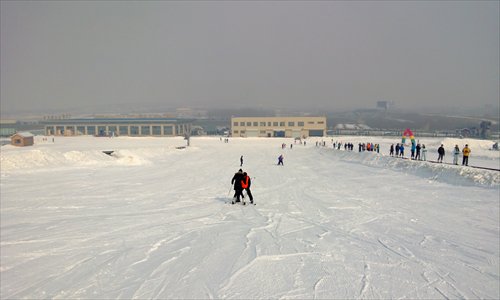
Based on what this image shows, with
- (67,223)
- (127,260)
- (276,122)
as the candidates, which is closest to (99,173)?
(67,223)

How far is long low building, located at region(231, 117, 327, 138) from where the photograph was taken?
104 metres

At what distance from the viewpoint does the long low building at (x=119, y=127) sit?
106 meters

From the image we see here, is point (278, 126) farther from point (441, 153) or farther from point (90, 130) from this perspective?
point (441, 153)

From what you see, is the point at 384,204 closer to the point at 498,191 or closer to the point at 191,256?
the point at 498,191

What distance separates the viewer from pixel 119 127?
108 meters

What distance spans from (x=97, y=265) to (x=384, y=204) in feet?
32.8

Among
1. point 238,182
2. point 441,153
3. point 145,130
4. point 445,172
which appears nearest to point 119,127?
point 145,130

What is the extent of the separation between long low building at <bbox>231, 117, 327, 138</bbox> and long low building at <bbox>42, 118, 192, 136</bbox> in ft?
52.1

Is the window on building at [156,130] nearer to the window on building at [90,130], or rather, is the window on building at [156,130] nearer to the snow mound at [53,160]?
the window on building at [90,130]

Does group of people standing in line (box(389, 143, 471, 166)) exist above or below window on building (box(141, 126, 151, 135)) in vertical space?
above

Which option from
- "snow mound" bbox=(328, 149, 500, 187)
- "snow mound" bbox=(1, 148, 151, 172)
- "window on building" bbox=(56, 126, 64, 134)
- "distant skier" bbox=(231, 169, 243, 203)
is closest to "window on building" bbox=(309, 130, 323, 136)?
"window on building" bbox=(56, 126, 64, 134)

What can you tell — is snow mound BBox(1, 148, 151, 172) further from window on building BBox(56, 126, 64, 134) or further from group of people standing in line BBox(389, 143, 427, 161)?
window on building BBox(56, 126, 64, 134)

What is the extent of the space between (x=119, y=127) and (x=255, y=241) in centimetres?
10815

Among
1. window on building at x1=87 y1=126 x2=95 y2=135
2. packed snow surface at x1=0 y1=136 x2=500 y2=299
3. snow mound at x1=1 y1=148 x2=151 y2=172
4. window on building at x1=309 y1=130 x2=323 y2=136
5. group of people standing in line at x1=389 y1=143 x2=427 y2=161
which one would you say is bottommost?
window on building at x1=87 y1=126 x2=95 y2=135
